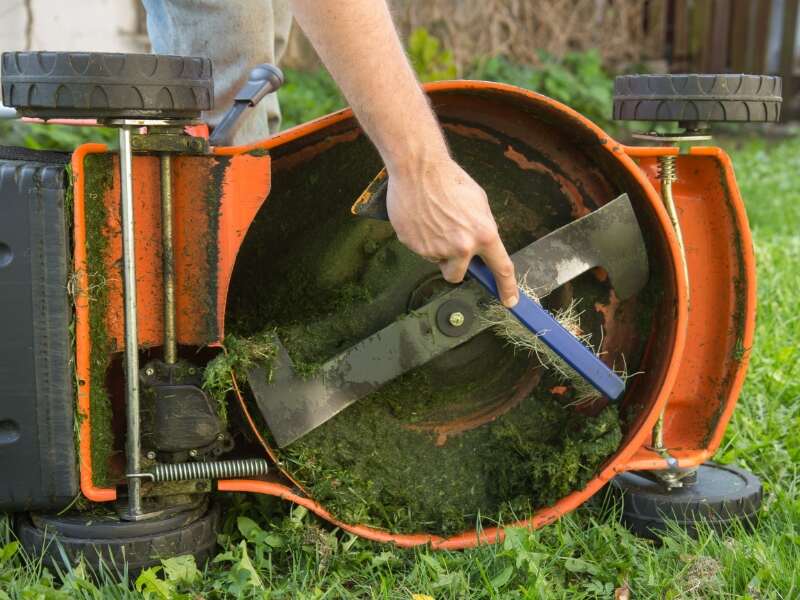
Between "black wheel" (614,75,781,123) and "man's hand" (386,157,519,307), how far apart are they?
55cm

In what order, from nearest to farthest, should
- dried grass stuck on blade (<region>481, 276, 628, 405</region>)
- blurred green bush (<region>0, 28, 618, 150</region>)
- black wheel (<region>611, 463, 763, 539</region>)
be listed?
dried grass stuck on blade (<region>481, 276, 628, 405</region>) < black wheel (<region>611, 463, 763, 539</region>) < blurred green bush (<region>0, 28, 618, 150</region>)

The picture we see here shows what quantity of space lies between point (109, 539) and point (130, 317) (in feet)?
1.27

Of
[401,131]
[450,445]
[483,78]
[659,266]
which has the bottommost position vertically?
[450,445]

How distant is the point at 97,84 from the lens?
1.58 m

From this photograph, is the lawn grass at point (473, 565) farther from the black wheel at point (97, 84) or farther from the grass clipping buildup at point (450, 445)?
the black wheel at point (97, 84)

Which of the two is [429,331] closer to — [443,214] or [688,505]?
[443,214]

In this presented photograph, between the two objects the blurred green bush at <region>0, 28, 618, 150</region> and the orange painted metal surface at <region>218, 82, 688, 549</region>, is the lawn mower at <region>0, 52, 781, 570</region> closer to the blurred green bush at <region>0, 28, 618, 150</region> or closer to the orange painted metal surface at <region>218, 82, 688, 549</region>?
the orange painted metal surface at <region>218, 82, 688, 549</region>

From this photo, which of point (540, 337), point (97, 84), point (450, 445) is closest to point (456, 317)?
point (540, 337)

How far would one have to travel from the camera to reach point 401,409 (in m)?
2.09

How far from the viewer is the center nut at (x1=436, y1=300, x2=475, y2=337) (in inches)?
76.2

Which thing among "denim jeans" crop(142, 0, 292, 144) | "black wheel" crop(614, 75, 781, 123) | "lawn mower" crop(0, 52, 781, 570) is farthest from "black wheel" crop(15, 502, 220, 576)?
"black wheel" crop(614, 75, 781, 123)

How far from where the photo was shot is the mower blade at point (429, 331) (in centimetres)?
191

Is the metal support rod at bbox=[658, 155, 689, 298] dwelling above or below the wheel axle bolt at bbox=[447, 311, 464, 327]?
above

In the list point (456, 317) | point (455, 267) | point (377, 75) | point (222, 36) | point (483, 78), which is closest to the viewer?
point (377, 75)
